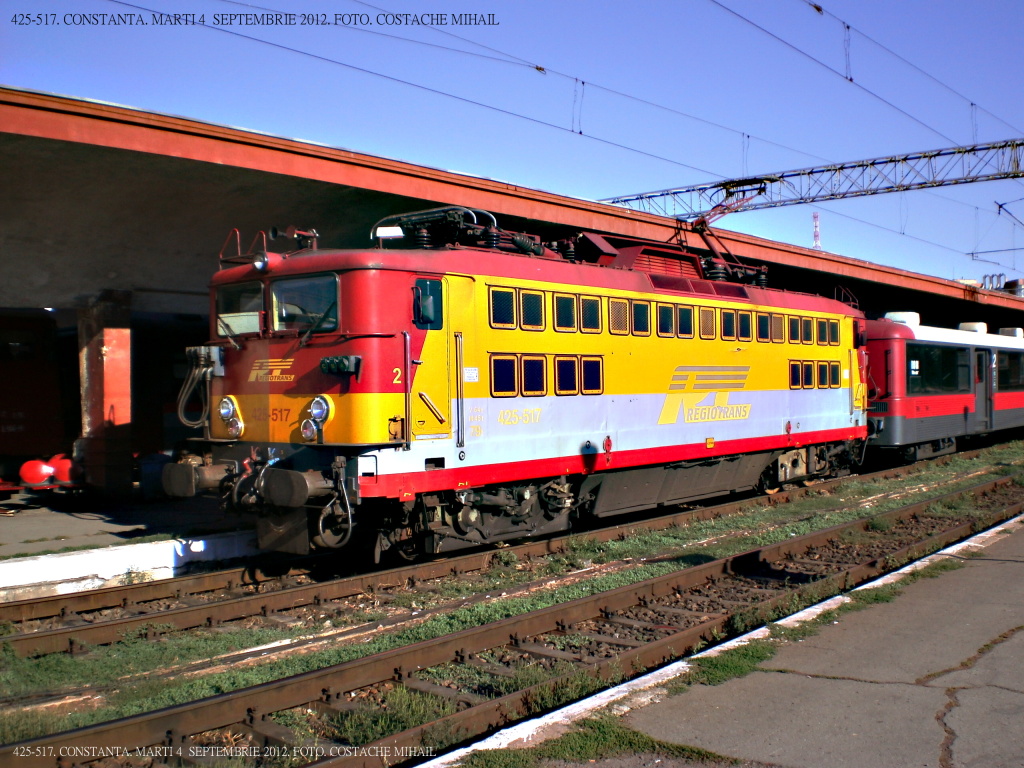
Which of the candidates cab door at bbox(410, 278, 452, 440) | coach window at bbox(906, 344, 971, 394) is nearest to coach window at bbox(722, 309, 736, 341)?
cab door at bbox(410, 278, 452, 440)

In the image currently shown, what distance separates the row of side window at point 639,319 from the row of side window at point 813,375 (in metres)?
0.40

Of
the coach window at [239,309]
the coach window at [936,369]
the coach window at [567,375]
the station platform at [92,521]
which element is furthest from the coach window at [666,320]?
the coach window at [936,369]

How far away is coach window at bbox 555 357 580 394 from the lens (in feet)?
32.9

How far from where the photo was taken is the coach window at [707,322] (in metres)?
12.1

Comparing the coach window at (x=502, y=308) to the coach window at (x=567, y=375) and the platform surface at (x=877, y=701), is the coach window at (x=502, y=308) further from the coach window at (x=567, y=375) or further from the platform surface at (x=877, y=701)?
the platform surface at (x=877, y=701)

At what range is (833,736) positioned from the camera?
467 centimetres

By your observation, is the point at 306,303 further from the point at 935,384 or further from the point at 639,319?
the point at 935,384

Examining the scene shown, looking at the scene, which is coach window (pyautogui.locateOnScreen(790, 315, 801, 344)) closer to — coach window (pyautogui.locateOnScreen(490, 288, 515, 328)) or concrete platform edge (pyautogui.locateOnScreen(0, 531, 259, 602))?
coach window (pyautogui.locateOnScreen(490, 288, 515, 328))

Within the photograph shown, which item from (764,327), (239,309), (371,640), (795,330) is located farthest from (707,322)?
(371,640)

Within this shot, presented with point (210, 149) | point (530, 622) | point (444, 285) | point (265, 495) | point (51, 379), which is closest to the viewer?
point (530, 622)

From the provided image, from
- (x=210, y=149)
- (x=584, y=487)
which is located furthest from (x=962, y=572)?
(x=210, y=149)

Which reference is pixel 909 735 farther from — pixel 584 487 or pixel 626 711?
pixel 584 487

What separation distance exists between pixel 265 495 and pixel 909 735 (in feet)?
19.2

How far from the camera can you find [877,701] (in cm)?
519
